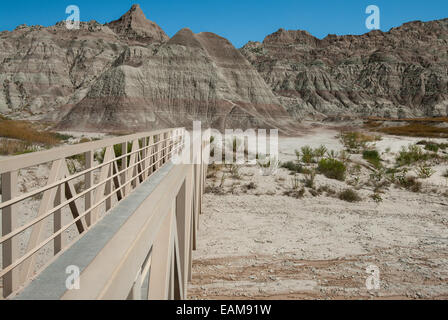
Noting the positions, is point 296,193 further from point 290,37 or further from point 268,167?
point 290,37

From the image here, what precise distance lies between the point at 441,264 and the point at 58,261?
708 cm

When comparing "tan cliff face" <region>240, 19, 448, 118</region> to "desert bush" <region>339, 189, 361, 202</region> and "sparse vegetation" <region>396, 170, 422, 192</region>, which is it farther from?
"desert bush" <region>339, 189, 361, 202</region>

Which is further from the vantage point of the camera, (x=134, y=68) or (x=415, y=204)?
(x=134, y=68)

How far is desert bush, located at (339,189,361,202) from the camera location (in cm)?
1113

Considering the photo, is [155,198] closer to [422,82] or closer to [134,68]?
[134,68]

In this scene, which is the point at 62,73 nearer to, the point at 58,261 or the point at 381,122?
the point at 381,122

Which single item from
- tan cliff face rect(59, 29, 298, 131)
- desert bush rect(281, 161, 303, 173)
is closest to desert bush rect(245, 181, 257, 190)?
desert bush rect(281, 161, 303, 173)

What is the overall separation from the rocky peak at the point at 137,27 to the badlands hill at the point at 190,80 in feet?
1.37

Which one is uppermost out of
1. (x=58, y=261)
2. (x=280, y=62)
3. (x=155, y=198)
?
(x=280, y=62)

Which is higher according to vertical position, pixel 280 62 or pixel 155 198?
pixel 280 62

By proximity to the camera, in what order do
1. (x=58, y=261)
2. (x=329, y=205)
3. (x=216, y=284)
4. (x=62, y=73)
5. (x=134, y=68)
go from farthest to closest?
(x=62, y=73), (x=134, y=68), (x=329, y=205), (x=216, y=284), (x=58, y=261)
